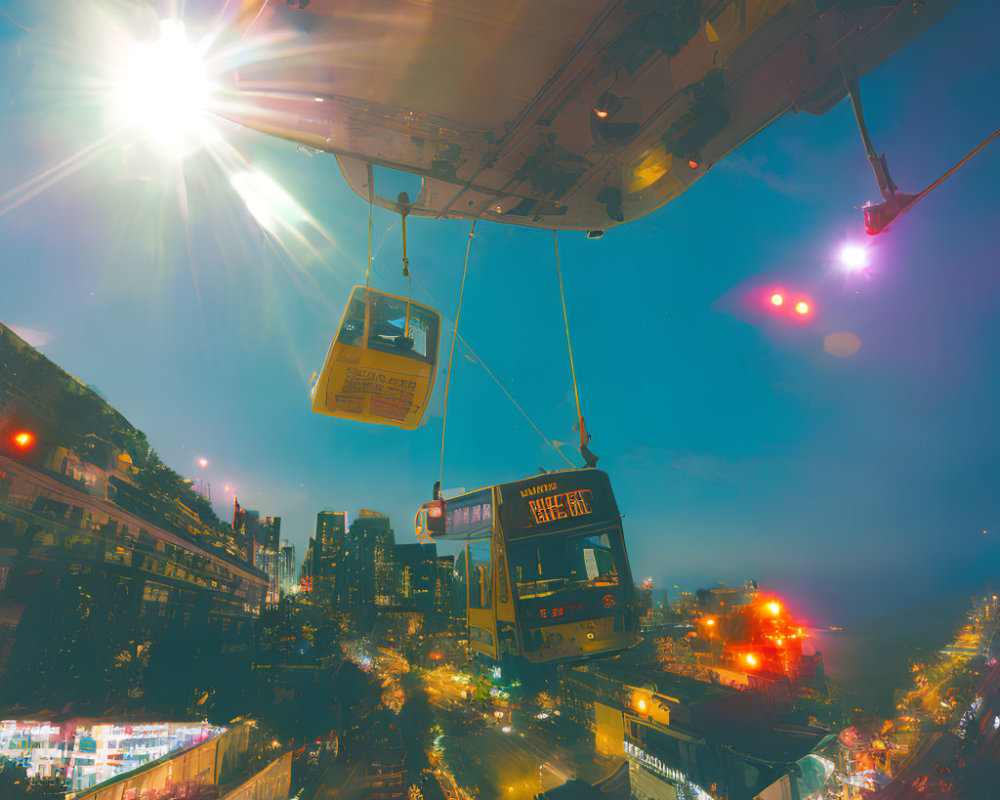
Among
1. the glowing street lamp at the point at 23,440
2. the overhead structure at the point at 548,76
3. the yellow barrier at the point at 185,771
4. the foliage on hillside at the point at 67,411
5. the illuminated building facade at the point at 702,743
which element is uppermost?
the foliage on hillside at the point at 67,411

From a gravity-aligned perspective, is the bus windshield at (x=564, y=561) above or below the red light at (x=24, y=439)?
below

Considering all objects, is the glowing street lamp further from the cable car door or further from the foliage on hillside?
the cable car door

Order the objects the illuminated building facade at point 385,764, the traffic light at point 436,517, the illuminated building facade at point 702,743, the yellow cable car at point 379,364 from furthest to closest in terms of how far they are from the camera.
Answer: the illuminated building facade at point 385,764
the illuminated building facade at point 702,743
the traffic light at point 436,517
the yellow cable car at point 379,364

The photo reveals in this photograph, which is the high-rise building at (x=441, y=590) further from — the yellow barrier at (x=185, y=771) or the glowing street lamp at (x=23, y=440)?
the glowing street lamp at (x=23, y=440)

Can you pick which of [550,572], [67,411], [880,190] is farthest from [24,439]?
[880,190]

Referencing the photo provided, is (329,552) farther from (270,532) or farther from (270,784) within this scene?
(270,784)

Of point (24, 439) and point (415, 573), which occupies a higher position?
point (24, 439)

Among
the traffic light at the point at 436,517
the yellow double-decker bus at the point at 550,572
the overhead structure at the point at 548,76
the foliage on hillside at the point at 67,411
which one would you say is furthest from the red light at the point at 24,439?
the overhead structure at the point at 548,76
